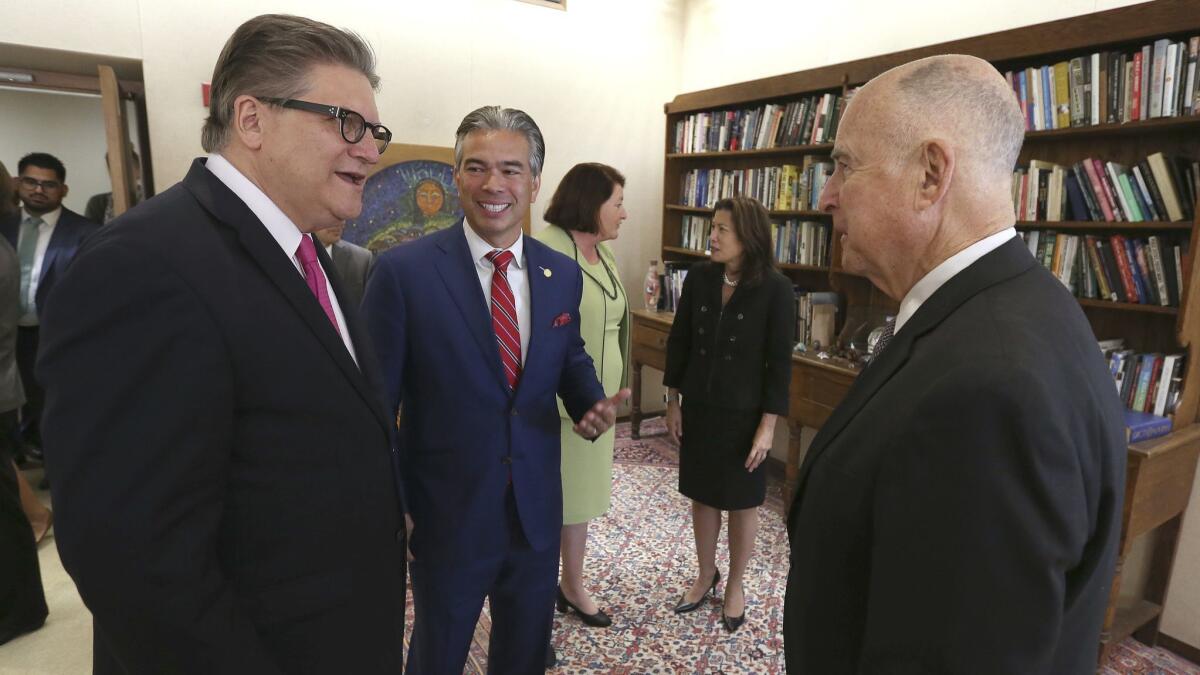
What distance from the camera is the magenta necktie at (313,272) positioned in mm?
1135

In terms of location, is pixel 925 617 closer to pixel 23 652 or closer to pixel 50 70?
pixel 23 652

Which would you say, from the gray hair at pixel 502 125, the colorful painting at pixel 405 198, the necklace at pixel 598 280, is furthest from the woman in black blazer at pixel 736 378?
the colorful painting at pixel 405 198

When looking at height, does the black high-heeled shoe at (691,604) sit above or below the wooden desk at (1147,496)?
below

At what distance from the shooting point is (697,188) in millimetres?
4805

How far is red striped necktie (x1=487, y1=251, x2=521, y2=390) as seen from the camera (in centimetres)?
170

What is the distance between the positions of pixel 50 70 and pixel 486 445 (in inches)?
152

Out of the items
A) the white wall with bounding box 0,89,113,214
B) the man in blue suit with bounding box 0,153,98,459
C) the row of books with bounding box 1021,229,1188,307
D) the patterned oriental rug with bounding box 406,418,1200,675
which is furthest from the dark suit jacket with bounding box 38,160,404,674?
the white wall with bounding box 0,89,113,214

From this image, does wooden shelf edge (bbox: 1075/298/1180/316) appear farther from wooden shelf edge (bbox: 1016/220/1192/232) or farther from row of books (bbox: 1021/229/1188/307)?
wooden shelf edge (bbox: 1016/220/1192/232)

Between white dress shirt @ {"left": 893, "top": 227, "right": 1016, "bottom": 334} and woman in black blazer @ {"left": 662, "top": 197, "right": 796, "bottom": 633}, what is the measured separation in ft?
5.09

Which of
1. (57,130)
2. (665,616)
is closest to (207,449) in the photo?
(665,616)

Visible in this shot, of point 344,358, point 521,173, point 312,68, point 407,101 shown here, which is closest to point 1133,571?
point 521,173

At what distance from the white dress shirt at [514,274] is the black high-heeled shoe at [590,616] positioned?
4.81 feet

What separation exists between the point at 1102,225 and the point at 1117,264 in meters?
0.17

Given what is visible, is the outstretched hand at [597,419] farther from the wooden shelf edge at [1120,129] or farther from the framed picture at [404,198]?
the framed picture at [404,198]
